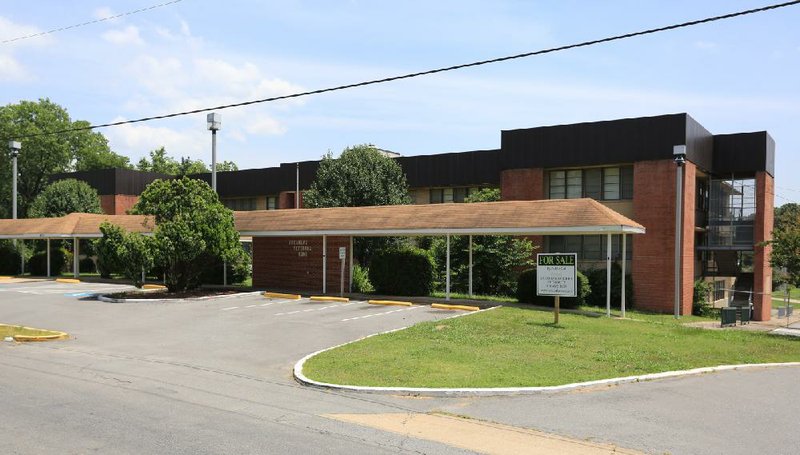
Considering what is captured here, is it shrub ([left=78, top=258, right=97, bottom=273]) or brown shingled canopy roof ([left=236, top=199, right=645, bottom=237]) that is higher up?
brown shingled canopy roof ([left=236, top=199, right=645, bottom=237])

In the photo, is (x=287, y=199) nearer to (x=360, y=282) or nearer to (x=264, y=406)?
(x=360, y=282)

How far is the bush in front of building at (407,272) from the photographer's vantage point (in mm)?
26531

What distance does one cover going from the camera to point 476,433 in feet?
28.6

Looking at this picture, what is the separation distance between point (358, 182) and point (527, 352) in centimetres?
2527

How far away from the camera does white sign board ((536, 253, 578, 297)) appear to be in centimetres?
1795

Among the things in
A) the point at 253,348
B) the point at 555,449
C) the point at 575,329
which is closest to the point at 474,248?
the point at 575,329

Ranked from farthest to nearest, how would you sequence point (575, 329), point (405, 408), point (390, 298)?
point (390, 298), point (575, 329), point (405, 408)

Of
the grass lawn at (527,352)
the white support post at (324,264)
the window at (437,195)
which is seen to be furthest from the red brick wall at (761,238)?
the white support post at (324,264)

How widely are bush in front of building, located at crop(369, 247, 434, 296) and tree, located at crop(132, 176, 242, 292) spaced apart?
6855 millimetres

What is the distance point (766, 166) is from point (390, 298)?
21.6 meters

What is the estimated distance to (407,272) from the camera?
26609 millimetres

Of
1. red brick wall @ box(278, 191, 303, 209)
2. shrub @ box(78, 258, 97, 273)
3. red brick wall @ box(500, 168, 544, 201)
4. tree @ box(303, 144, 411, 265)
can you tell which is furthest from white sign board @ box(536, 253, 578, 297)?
shrub @ box(78, 258, 97, 273)

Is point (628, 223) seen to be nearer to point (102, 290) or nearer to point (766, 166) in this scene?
point (766, 166)

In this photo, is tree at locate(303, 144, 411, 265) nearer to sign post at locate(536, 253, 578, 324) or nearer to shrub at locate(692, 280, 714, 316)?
shrub at locate(692, 280, 714, 316)
